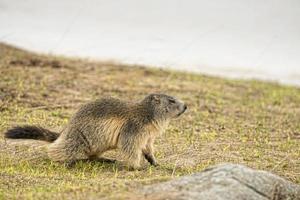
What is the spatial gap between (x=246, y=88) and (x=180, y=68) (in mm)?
2155

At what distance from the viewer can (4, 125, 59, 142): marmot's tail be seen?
27.8 feet

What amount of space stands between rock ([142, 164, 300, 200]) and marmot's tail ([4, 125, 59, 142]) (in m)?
2.43

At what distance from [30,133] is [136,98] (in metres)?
3.96

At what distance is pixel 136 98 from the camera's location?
40.5ft

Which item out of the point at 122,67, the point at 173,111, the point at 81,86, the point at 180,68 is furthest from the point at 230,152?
the point at 180,68

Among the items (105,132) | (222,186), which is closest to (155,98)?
(105,132)

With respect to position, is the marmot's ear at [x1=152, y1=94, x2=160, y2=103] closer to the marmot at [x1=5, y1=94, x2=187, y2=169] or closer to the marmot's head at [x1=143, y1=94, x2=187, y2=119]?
the marmot's head at [x1=143, y1=94, x2=187, y2=119]

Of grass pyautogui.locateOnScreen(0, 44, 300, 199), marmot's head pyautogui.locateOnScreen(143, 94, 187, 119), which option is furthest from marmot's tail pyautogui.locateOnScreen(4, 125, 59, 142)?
marmot's head pyautogui.locateOnScreen(143, 94, 187, 119)

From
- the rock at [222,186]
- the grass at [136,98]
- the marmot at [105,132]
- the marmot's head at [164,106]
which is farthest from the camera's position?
the marmot's head at [164,106]

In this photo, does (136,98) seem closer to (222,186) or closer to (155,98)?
(155,98)

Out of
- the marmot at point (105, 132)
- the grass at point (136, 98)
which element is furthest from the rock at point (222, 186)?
the marmot at point (105, 132)

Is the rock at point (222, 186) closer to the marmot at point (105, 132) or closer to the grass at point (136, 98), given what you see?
the grass at point (136, 98)

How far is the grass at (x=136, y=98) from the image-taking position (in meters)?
7.44

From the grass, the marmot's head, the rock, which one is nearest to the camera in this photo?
the rock
